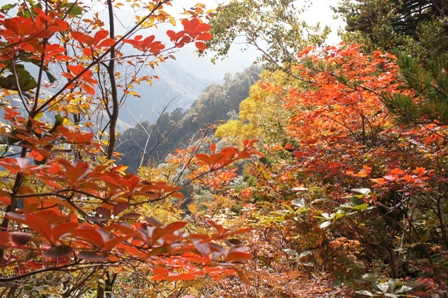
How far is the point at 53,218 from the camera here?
564mm

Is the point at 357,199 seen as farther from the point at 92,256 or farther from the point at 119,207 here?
the point at 92,256

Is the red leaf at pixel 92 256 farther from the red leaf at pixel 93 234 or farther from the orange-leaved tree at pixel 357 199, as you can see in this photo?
the orange-leaved tree at pixel 357 199

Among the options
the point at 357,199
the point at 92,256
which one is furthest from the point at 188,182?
the point at 357,199

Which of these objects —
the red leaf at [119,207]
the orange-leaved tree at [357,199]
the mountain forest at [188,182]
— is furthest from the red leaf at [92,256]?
the orange-leaved tree at [357,199]

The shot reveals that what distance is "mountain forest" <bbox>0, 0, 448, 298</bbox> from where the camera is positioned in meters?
0.70

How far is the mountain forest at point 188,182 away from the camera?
Result: 70 cm

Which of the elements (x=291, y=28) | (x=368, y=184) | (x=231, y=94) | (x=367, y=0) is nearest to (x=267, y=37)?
(x=291, y=28)

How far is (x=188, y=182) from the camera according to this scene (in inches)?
35.1

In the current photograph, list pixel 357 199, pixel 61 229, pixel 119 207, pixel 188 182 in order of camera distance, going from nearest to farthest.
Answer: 1. pixel 61 229
2. pixel 119 207
3. pixel 188 182
4. pixel 357 199

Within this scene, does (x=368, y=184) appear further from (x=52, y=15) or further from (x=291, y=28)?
(x=291, y=28)

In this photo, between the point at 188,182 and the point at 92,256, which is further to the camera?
the point at 188,182

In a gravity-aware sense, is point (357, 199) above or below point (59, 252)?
below

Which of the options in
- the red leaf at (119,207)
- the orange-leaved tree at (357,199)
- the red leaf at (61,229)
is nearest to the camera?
the red leaf at (61,229)

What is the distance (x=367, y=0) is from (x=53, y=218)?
798 centimetres
